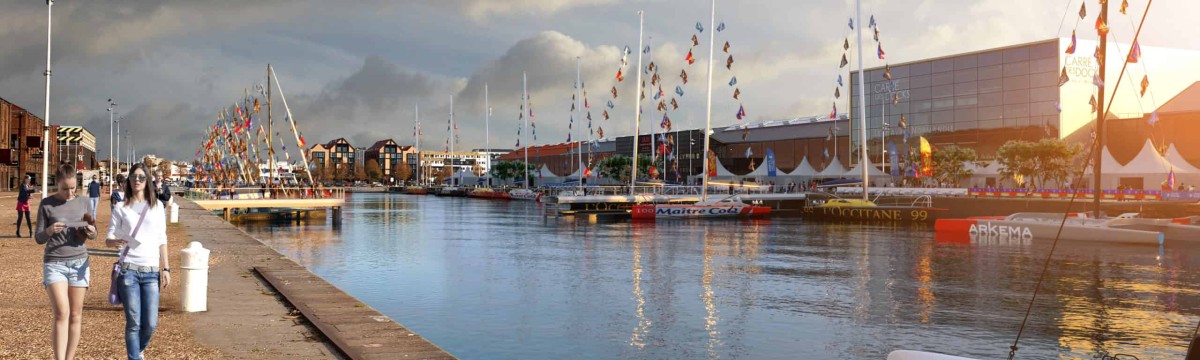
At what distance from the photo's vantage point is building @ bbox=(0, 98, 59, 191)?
10091 cm

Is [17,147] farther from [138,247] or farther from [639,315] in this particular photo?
[138,247]

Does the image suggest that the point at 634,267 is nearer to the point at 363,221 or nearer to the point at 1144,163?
the point at 363,221

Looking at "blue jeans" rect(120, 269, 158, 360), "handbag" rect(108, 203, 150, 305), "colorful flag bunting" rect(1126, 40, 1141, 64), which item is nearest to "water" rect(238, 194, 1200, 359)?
"colorful flag bunting" rect(1126, 40, 1141, 64)

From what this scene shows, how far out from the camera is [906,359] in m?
8.01

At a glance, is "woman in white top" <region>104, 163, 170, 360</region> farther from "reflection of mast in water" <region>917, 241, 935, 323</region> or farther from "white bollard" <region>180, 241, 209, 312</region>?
"reflection of mast in water" <region>917, 241, 935, 323</region>

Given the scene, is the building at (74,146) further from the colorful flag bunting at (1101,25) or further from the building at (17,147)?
the colorful flag bunting at (1101,25)

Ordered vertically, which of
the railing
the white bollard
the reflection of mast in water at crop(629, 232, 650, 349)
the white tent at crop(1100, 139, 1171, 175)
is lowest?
the reflection of mast in water at crop(629, 232, 650, 349)

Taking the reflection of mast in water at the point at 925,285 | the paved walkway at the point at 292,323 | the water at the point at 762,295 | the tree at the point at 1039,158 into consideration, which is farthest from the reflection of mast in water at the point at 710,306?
the tree at the point at 1039,158

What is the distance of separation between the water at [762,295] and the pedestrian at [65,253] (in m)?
7.45

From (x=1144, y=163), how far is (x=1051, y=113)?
31.8 meters

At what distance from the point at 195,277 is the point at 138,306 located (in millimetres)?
5052

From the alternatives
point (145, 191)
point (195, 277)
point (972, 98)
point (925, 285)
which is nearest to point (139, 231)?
point (145, 191)

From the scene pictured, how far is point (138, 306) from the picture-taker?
9.22 meters

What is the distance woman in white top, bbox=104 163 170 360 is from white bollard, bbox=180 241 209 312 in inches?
184
